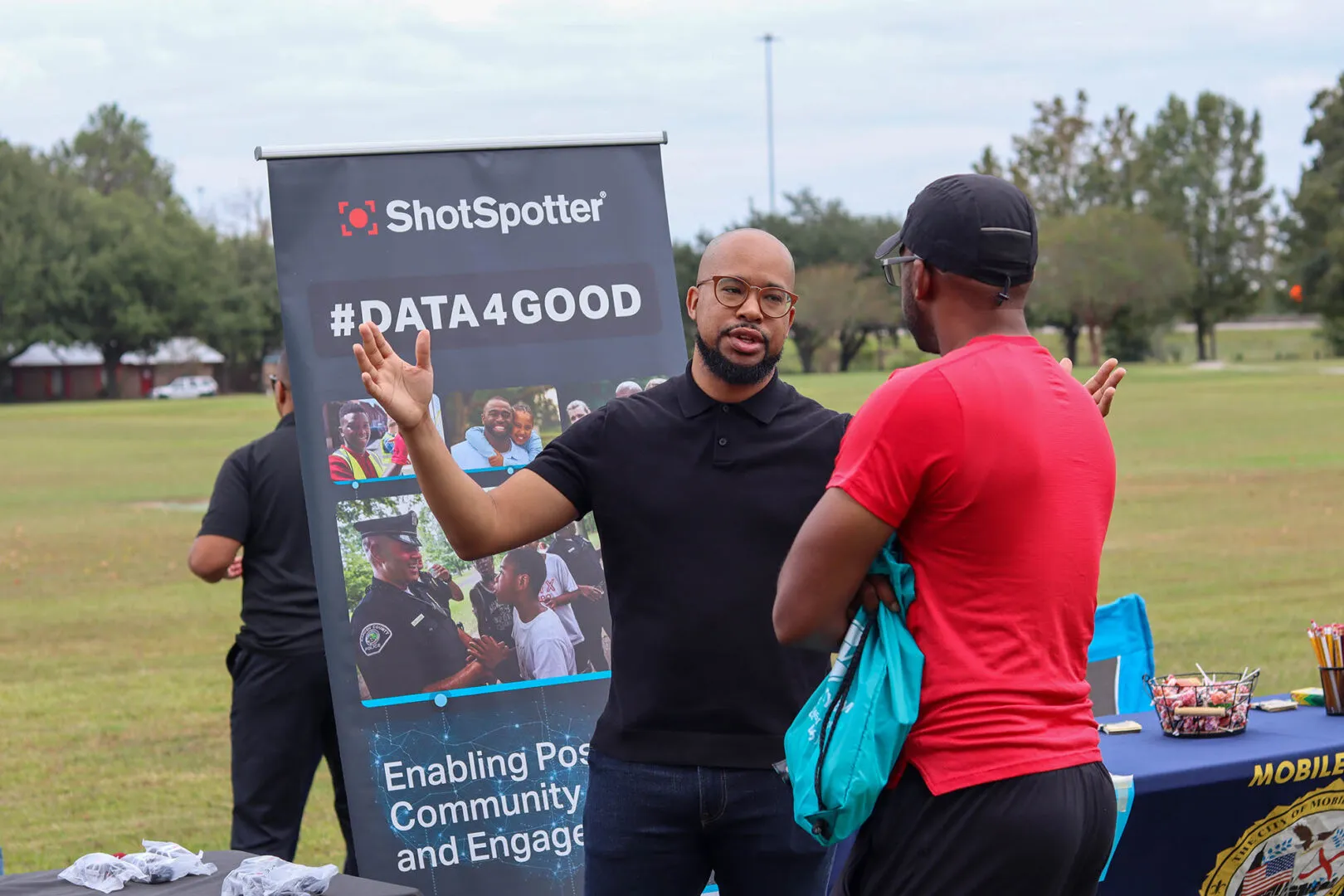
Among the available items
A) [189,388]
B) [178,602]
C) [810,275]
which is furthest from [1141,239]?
[178,602]

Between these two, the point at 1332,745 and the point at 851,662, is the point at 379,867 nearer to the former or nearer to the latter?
the point at 851,662

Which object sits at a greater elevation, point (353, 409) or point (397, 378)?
point (397, 378)

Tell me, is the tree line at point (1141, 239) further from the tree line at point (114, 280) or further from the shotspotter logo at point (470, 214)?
the shotspotter logo at point (470, 214)

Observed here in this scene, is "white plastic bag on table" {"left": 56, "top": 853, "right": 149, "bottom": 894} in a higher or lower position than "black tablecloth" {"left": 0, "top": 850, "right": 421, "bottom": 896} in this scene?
higher

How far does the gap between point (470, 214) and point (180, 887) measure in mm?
2217

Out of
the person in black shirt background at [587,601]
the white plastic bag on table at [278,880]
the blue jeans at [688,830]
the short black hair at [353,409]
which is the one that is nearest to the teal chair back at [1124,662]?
the person in black shirt background at [587,601]

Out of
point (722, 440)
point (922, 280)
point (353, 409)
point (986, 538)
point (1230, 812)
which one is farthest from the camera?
point (353, 409)

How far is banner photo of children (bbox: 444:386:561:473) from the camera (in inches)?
182

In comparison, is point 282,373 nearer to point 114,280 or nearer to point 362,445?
point 362,445

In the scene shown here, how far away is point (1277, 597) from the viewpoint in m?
13.2

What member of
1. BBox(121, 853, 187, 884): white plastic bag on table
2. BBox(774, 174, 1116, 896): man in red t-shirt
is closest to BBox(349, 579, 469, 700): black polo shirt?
BBox(121, 853, 187, 884): white plastic bag on table

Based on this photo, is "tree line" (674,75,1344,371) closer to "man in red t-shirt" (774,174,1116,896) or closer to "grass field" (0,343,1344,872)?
"grass field" (0,343,1344,872)

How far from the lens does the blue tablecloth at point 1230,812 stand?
4.00 meters

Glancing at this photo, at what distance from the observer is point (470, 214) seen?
465 centimetres
